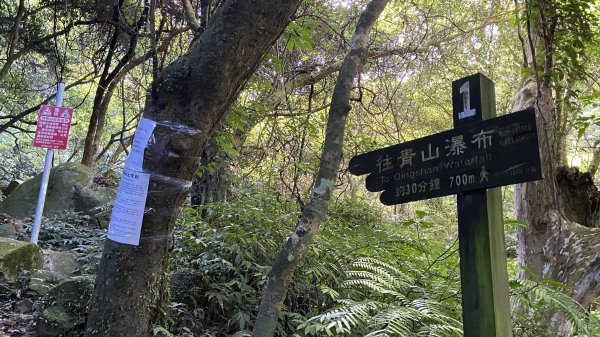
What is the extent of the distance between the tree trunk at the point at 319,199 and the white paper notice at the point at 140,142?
0.86m

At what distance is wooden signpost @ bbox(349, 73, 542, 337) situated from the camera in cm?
175

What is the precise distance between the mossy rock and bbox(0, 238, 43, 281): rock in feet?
8.79

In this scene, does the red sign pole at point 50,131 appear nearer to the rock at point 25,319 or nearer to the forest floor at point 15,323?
the forest floor at point 15,323

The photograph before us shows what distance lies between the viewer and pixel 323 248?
3.44m

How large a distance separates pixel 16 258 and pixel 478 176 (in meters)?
3.96

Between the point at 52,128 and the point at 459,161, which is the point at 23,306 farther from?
the point at 459,161

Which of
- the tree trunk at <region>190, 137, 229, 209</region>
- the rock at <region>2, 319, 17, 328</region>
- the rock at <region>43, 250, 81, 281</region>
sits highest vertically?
the tree trunk at <region>190, 137, 229, 209</region>

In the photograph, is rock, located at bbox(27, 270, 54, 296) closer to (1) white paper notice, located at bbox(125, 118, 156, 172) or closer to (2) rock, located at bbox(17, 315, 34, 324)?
(2) rock, located at bbox(17, 315, 34, 324)

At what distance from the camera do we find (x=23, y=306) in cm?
338

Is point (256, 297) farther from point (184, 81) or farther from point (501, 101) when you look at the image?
point (501, 101)

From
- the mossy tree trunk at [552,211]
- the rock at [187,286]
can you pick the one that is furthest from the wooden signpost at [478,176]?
the mossy tree trunk at [552,211]

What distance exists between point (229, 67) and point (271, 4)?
40 cm

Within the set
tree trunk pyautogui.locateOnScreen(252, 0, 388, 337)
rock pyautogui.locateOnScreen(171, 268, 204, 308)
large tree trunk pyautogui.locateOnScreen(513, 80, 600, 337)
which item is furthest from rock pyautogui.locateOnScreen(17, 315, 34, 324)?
large tree trunk pyautogui.locateOnScreen(513, 80, 600, 337)

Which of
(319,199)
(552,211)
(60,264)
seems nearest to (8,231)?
(60,264)
